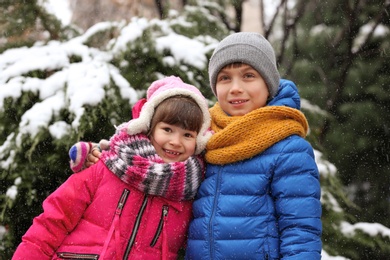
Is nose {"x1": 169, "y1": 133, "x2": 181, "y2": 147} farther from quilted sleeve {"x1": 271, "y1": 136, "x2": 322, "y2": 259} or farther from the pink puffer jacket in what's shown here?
quilted sleeve {"x1": 271, "y1": 136, "x2": 322, "y2": 259}

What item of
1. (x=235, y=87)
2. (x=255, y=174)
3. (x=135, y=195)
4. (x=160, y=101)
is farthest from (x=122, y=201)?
(x=235, y=87)

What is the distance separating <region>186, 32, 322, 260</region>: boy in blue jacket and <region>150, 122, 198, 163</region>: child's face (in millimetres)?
112

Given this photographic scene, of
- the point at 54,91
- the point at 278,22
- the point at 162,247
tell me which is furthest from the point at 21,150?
the point at 278,22

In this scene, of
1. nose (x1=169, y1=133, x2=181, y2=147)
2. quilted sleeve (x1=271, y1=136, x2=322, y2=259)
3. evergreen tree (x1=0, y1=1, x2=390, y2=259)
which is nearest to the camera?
quilted sleeve (x1=271, y1=136, x2=322, y2=259)

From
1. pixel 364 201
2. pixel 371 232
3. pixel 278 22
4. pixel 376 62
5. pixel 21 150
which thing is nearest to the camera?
pixel 21 150

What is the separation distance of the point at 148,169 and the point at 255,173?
49 cm

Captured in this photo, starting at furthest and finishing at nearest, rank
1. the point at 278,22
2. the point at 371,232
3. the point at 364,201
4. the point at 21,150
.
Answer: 1. the point at 278,22
2. the point at 364,201
3. the point at 371,232
4. the point at 21,150

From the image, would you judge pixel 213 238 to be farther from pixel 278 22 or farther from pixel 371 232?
pixel 278 22

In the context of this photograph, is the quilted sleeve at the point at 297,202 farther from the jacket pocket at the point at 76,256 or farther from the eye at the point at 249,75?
the jacket pocket at the point at 76,256

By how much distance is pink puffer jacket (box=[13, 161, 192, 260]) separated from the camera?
205 cm

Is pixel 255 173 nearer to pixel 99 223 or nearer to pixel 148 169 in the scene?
pixel 148 169

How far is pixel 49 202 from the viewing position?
2.09m

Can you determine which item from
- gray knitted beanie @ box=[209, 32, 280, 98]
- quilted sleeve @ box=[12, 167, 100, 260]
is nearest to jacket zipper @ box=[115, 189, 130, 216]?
quilted sleeve @ box=[12, 167, 100, 260]

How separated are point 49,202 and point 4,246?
1.12m
